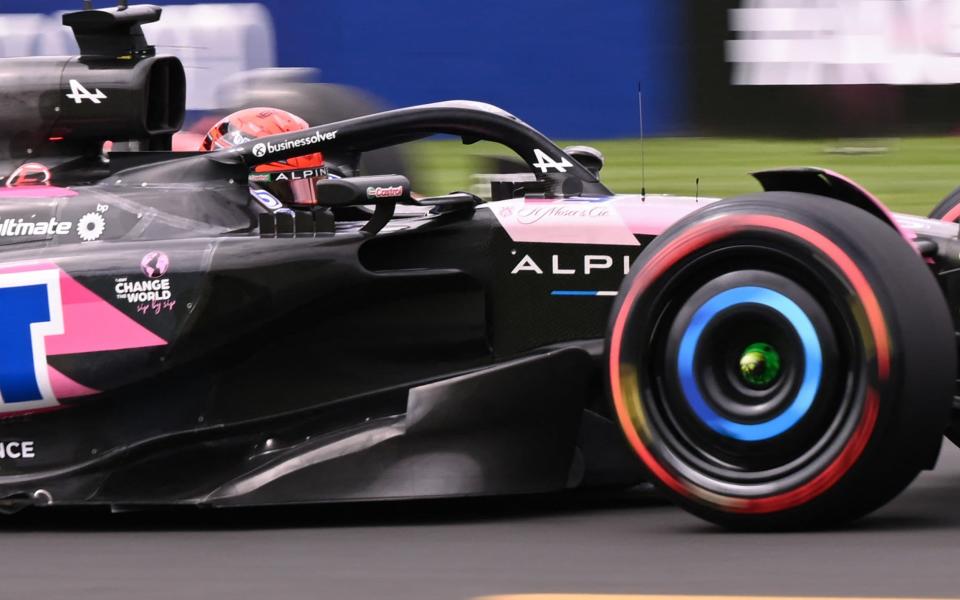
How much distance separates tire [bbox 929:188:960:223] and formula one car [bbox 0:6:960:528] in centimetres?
73

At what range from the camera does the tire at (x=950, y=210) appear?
5.33 meters

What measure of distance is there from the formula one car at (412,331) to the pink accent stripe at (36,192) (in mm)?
12

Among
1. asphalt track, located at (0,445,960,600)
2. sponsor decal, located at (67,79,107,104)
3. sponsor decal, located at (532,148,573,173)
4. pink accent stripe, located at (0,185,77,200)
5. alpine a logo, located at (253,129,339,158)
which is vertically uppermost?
sponsor decal, located at (67,79,107,104)

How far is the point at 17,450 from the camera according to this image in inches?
187

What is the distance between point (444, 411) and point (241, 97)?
342 cm

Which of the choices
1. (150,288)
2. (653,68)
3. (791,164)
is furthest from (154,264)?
(653,68)

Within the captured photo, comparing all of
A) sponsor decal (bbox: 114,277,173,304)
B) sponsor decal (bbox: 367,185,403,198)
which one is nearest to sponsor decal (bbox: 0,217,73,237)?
sponsor decal (bbox: 114,277,173,304)

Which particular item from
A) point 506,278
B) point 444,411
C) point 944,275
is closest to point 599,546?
point 444,411

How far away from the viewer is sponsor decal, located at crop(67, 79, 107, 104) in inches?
204

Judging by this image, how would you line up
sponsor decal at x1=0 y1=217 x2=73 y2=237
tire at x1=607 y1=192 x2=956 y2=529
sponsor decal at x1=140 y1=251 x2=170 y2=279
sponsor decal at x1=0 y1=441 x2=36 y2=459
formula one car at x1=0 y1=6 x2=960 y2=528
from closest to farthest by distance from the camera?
tire at x1=607 y1=192 x2=956 y2=529 → formula one car at x1=0 y1=6 x2=960 y2=528 → sponsor decal at x1=140 y1=251 x2=170 y2=279 → sponsor decal at x1=0 y1=441 x2=36 y2=459 → sponsor decal at x1=0 y1=217 x2=73 y2=237

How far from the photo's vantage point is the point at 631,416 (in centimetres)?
395

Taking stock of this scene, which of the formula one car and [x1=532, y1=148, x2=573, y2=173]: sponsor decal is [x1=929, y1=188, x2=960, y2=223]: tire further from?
[x1=532, y1=148, x2=573, y2=173]: sponsor decal

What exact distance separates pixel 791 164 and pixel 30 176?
5.67 meters

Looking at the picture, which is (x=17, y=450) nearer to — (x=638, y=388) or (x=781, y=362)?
(x=638, y=388)
